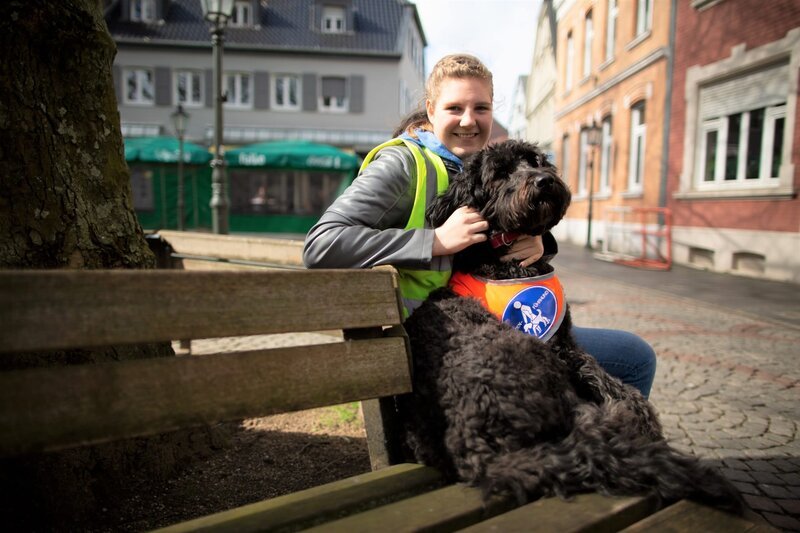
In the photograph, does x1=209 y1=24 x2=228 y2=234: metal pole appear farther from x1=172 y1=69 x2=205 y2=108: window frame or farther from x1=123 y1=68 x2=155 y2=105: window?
x1=123 y1=68 x2=155 y2=105: window

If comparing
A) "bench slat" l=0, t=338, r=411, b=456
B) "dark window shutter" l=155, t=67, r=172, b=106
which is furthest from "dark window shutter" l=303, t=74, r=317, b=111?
"bench slat" l=0, t=338, r=411, b=456

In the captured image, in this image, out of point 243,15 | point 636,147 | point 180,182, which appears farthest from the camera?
point 243,15

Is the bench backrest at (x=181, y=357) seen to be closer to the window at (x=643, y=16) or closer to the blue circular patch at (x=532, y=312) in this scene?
the blue circular patch at (x=532, y=312)

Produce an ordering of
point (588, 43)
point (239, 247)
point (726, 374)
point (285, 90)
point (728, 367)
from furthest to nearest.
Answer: point (285, 90), point (588, 43), point (728, 367), point (726, 374), point (239, 247)

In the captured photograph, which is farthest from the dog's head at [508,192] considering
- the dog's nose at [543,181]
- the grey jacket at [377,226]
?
the grey jacket at [377,226]

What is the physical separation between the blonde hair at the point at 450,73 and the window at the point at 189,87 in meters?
27.6

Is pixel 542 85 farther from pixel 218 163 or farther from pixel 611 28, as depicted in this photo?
pixel 218 163

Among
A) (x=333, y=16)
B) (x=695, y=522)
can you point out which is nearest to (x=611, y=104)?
(x=695, y=522)

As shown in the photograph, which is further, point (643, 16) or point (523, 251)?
point (643, 16)

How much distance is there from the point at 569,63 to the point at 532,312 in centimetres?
2060

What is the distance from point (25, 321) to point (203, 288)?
13.4 inches

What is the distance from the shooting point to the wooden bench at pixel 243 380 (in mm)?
1070

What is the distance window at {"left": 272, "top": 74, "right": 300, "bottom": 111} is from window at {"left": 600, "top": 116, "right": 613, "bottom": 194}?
52.9 feet

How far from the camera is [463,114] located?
2143 millimetres
